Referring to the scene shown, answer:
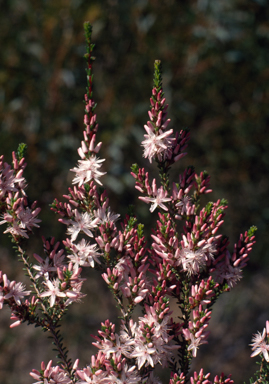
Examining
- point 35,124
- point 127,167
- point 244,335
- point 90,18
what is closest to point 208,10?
point 90,18

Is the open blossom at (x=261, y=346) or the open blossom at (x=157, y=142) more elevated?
the open blossom at (x=157, y=142)

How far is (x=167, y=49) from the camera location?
2.79m

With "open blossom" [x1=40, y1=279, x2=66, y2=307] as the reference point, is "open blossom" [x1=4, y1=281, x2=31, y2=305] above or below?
below

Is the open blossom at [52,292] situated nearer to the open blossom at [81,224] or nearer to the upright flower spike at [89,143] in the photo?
the open blossom at [81,224]

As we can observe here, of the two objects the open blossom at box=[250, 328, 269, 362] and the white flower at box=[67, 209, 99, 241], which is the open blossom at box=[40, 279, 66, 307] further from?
the open blossom at box=[250, 328, 269, 362]

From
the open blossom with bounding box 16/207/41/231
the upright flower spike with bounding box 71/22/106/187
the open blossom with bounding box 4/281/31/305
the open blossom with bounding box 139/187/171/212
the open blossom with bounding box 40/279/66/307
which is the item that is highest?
the upright flower spike with bounding box 71/22/106/187

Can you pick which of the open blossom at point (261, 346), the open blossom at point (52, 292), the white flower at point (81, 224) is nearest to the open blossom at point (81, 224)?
the white flower at point (81, 224)

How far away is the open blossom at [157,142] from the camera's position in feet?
3.05

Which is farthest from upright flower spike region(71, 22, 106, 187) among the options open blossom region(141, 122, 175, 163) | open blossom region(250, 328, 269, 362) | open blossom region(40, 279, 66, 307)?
open blossom region(250, 328, 269, 362)

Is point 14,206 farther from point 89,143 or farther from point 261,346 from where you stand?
point 261,346

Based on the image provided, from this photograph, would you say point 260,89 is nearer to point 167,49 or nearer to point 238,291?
point 167,49

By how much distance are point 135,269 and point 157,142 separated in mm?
297

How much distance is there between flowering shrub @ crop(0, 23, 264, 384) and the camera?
890mm

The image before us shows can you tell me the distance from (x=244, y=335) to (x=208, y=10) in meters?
2.75
